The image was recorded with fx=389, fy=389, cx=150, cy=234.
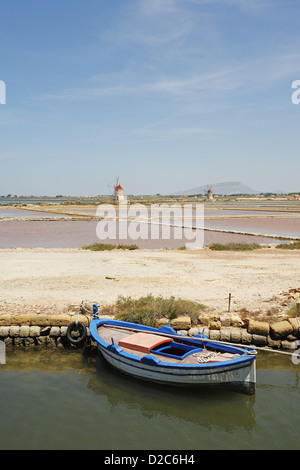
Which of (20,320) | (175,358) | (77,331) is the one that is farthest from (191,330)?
(20,320)

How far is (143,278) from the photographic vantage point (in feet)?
53.6

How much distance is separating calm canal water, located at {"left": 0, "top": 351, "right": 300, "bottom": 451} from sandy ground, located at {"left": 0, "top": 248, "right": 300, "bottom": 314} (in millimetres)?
3344

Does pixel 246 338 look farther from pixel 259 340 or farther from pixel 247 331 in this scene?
pixel 259 340

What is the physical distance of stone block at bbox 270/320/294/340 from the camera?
10086 mm

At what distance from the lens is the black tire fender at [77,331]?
1016 cm

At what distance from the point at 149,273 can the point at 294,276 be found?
247 inches

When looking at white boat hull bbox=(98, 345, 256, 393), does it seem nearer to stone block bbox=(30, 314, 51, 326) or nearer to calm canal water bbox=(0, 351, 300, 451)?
calm canal water bbox=(0, 351, 300, 451)

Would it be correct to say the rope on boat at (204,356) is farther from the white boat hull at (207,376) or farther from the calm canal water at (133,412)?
the calm canal water at (133,412)

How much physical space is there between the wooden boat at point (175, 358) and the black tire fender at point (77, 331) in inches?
17.1

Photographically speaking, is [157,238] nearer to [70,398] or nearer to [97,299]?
[97,299]

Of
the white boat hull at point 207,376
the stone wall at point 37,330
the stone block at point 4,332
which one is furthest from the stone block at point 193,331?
the stone block at point 4,332

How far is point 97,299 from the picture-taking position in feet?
42.2
